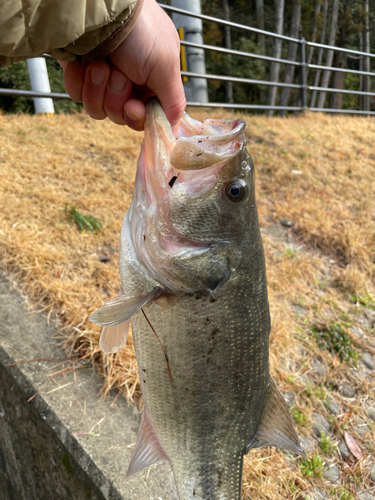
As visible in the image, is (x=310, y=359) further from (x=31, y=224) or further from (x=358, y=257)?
(x=31, y=224)

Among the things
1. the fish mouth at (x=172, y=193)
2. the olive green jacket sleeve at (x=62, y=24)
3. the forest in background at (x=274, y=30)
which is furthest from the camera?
the forest in background at (x=274, y=30)

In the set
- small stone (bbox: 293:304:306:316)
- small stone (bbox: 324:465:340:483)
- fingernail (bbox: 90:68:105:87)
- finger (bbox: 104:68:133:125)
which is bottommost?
small stone (bbox: 324:465:340:483)

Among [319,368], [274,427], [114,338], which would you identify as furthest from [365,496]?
[114,338]

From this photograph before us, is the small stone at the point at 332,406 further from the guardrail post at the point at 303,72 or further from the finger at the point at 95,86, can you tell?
the guardrail post at the point at 303,72

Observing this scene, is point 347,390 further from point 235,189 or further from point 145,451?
point 235,189

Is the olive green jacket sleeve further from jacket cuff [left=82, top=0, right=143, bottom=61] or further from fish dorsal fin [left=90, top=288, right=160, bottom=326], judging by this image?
fish dorsal fin [left=90, top=288, right=160, bottom=326]

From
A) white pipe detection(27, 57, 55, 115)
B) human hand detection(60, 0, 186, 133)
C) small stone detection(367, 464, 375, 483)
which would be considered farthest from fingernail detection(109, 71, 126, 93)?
white pipe detection(27, 57, 55, 115)

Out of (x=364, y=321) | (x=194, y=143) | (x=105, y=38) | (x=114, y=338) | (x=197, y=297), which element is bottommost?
(x=364, y=321)

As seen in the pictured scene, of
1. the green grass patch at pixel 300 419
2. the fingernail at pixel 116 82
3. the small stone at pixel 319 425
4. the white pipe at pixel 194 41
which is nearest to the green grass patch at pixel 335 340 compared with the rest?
the small stone at pixel 319 425
